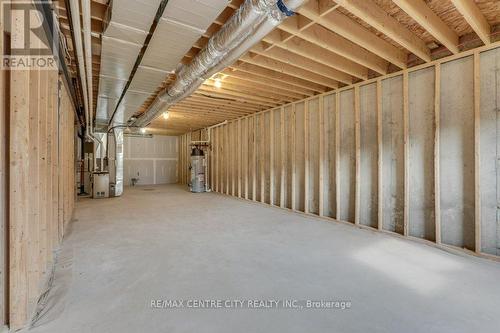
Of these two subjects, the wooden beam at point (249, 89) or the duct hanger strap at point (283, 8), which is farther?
the wooden beam at point (249, 89)

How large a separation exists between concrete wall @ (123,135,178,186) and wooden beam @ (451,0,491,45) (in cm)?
1050

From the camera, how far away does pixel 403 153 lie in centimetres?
338

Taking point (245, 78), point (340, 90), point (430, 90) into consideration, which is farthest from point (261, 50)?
point (430, 90)

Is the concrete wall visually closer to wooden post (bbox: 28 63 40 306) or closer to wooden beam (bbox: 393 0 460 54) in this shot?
wooden post (bbox: 28 63 40 306)

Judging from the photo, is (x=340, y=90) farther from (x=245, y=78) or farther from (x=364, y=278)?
(x=364, y=278)

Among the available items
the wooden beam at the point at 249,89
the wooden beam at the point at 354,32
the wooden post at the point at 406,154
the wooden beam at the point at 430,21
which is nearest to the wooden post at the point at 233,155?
the wooden beam at the point at 249,89

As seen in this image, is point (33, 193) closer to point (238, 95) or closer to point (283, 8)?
point (283, 8)

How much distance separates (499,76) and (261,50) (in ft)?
8.50

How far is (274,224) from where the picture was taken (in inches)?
157

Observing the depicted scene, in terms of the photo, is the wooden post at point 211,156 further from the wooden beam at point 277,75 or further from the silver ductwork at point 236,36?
the silver ductwork at point 236,36

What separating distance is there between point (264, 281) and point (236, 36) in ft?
6.84

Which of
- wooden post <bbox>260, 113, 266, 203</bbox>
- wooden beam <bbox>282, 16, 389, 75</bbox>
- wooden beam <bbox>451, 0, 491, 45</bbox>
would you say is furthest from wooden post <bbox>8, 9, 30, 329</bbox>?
wooden post <bbox>260, 113, 266, 203</bbox>

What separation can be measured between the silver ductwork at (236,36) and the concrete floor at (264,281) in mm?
2041

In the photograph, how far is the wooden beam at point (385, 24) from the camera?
2037 mm
